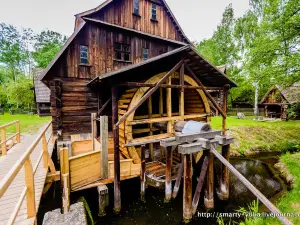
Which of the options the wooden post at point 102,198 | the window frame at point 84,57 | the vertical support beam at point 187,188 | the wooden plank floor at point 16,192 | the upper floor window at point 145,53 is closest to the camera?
the wooden plank floor at point 16,192

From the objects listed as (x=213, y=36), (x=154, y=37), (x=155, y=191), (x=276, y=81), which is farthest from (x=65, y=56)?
(x=213, y=36)

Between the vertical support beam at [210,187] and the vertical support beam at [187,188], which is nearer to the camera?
the vertical support beam at [187,188]

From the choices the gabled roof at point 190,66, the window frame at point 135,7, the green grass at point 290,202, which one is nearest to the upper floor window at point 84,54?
the gabled roof at point 190,66

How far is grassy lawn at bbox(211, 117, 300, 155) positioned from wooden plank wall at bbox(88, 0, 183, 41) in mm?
8601

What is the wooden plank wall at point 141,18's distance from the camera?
30.1 feet

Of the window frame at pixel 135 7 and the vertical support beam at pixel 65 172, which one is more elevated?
the window frame at pixel 135 7

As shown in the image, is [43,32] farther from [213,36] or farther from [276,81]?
[276,81]

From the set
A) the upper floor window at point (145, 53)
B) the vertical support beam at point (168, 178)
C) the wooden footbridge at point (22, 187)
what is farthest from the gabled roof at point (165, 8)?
the vertical support beam at point (168, 178)

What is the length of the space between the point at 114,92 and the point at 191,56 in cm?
347

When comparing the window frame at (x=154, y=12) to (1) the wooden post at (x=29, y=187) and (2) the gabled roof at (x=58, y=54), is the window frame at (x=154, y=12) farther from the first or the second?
(1) the wooden post at (x=29, y=187)

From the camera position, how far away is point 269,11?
10914 millimetres

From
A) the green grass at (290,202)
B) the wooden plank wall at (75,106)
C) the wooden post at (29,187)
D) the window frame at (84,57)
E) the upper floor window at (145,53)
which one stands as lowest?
the green grass at (290,202)

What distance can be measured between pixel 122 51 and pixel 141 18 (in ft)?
8.02

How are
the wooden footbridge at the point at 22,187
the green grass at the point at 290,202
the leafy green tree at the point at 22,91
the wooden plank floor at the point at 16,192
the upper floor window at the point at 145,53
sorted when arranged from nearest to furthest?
the wooden footbridge at the point at 22,187, the wooden plank floor at the point at 16,192, the green grass at the point at 290,202, the upper floor window at the point at 145,53, the leafy green tree at the point at 22,91
